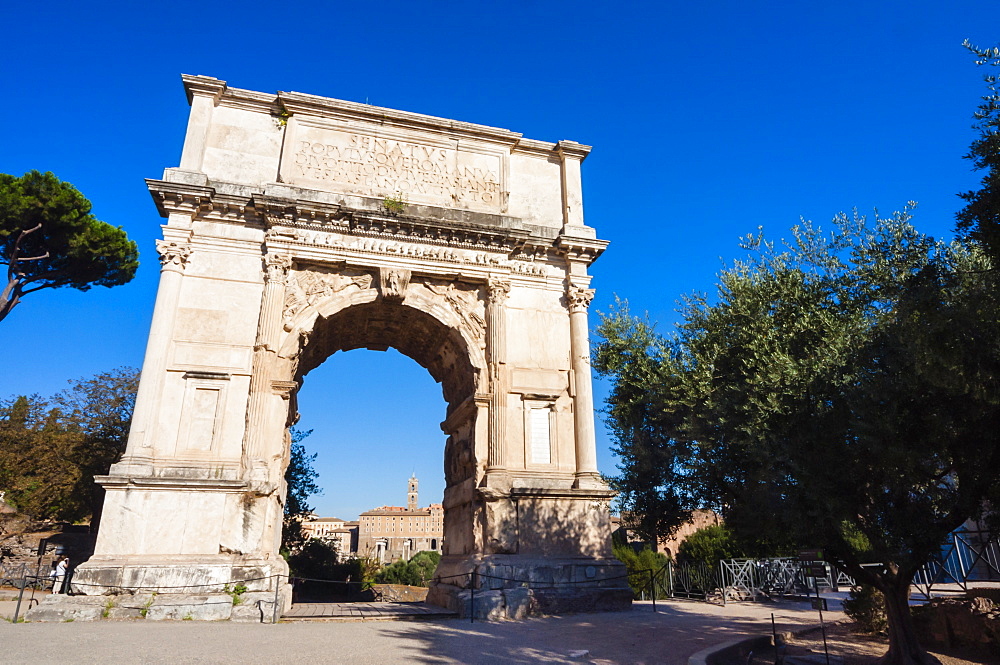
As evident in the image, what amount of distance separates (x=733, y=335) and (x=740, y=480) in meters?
2.24

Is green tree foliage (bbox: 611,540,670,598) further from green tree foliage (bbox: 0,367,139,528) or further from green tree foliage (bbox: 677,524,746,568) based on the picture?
green tree foliage (bbox: 0,367,139,528)

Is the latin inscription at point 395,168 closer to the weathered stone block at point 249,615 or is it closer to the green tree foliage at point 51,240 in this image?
the weathered stone block at point 249,615

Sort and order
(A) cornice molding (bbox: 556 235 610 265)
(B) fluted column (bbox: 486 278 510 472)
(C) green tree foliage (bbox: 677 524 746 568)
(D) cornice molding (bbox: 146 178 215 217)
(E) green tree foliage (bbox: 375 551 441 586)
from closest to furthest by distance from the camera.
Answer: (D) cornice molding (bbox: 146 178 215 217)
(B) fluted column (bbox: 486 278 510 472)
(A) cornice molding (bbox: 556 235 610 265)
(C) green tree foliage (bbox: 677 524 746 568)
(E) green tree foliage (bbox: 375 551 441 586)

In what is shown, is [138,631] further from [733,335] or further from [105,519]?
[733,335]

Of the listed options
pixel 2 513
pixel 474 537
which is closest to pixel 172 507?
pixel 474 537

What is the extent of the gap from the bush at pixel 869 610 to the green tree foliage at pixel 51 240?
22.9 m

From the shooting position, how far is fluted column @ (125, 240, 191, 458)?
11.8m

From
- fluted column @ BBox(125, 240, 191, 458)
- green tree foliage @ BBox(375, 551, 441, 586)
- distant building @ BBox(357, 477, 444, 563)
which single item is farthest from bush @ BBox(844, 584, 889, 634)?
distant building @ BBox(357, 477, 444, 563)

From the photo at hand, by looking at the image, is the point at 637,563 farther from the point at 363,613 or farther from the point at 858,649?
the point at 858,649

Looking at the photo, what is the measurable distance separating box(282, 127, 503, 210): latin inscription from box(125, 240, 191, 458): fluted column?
3.12 metres

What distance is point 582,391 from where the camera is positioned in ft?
46.9

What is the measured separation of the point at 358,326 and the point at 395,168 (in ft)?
12.7

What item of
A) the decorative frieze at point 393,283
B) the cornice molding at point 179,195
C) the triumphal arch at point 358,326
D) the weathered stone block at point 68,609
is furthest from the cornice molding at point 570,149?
the weathered stone block at point 68,609

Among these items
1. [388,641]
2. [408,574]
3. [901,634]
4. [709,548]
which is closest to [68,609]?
[388,641]
